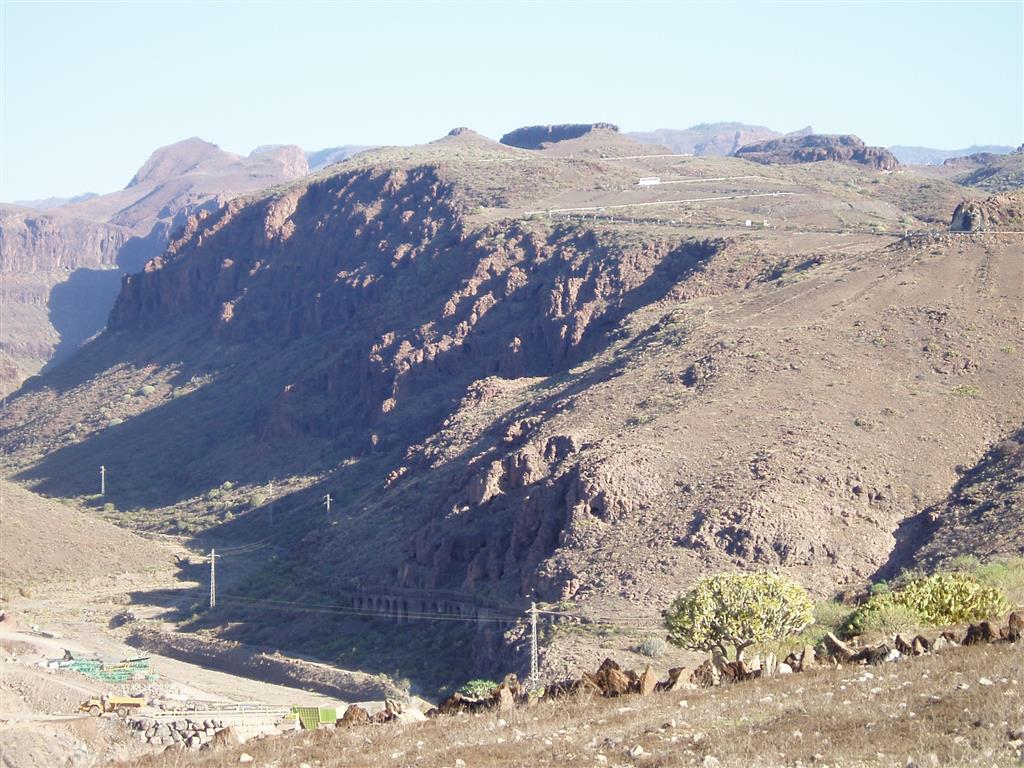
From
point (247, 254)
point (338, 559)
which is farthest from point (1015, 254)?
point (247, 254)

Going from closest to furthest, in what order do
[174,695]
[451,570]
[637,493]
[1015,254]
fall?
1. [174,695]
2. [637,493]
3. [451,570]
4. [1015,254]

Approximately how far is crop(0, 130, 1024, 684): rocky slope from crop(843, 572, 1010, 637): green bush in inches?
456

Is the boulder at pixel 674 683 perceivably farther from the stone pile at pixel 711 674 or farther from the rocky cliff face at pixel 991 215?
the rocky cliff face at pixel 991 215

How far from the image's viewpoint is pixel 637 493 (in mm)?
50312

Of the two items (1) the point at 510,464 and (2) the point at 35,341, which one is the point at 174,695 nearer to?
(1) the point at 510,464

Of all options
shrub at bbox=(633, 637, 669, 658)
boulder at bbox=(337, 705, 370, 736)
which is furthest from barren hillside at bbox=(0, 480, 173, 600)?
boulder at bbox=(337, 705, 370, 736)

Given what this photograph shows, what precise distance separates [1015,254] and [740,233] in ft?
60.0

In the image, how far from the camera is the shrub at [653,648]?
135 ft

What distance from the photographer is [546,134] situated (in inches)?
6944

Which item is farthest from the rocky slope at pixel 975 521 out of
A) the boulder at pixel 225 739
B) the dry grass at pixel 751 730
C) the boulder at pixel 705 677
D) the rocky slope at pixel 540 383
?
the boulder at pixel 225 739

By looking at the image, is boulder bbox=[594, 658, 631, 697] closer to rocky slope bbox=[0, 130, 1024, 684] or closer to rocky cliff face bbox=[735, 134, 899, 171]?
rocky slope bbox=[0, 130, 1024, 684]

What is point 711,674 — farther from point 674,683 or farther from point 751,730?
point 751,730

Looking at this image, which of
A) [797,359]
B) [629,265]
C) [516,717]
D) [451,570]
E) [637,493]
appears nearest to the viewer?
[516,717]

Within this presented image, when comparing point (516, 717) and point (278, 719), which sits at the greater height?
point (516, 717)
